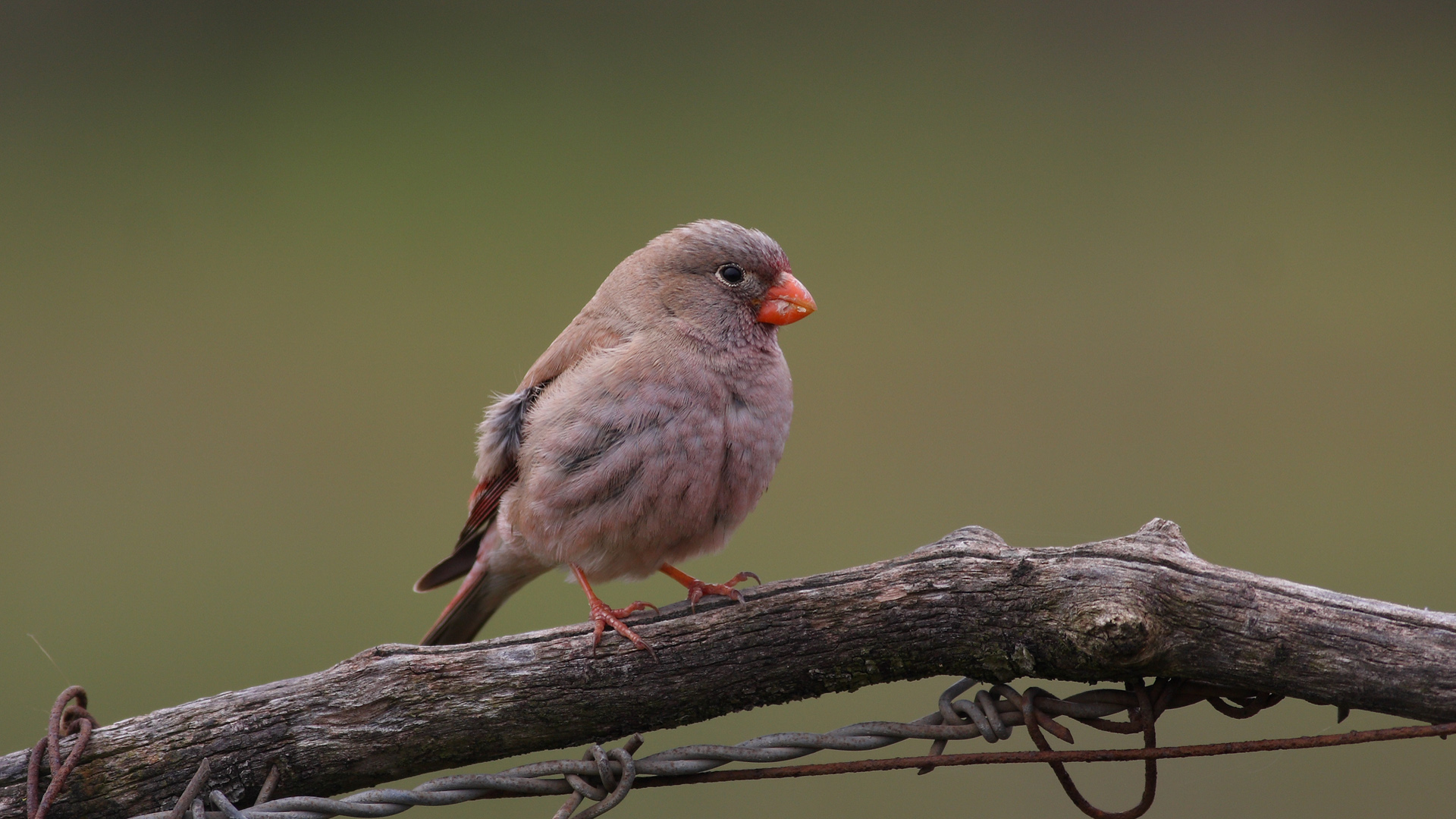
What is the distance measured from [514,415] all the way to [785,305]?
0.69 meters

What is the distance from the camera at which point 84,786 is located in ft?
5.84

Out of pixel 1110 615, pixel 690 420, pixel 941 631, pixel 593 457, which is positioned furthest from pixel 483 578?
pixel 1110 615

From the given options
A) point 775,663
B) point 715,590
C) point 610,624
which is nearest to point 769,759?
point 775,663

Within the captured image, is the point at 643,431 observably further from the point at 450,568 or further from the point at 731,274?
the point at 450,568

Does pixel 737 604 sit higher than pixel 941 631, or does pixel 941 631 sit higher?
pixel 737 604

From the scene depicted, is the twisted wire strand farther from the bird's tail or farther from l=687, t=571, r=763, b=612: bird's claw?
the bird's tail

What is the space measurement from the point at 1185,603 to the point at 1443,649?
0.34m

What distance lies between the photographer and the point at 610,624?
1.96 m

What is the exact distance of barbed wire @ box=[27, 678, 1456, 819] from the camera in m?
1.67

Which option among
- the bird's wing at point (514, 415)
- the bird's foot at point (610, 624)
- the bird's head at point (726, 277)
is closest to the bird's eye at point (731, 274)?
the bird's head at point (726, 277)

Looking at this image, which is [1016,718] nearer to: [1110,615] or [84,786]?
[1110,615]

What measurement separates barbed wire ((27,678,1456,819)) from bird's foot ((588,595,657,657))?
16cm

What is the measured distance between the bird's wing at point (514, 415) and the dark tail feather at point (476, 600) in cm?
13

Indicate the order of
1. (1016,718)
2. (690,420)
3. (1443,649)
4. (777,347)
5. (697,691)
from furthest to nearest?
(777,347), (690,420), (697,691), (1016,718), (1443,649)
